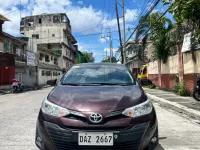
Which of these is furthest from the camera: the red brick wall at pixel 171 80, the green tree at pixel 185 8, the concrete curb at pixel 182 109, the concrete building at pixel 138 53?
the concrete building at pixel 138 53

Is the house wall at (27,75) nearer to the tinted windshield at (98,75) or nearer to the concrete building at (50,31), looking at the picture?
the concrete building at (50,31)

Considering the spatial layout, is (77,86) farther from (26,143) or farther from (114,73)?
(26,143)

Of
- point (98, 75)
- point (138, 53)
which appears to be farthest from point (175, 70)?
point (138, 53)

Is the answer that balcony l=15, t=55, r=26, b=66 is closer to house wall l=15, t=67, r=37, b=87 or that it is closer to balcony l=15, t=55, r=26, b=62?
balcony l=15, t=55, r=26, b=62

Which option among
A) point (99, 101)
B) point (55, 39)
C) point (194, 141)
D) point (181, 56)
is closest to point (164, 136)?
point (194, 141)

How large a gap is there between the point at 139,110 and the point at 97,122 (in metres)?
0.58

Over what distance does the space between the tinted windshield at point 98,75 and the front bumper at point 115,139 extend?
4.21ft

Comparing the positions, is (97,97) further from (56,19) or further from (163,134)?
(56,19)

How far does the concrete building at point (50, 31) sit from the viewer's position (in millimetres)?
56562

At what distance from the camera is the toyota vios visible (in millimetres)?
2957

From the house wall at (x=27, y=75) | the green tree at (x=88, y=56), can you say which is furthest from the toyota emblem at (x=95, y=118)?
the green tree at (x=88, y=56)

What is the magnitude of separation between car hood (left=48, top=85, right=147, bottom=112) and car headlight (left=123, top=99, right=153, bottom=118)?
Result: 0.19ft

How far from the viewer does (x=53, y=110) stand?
10.5ft

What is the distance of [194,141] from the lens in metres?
4.96
